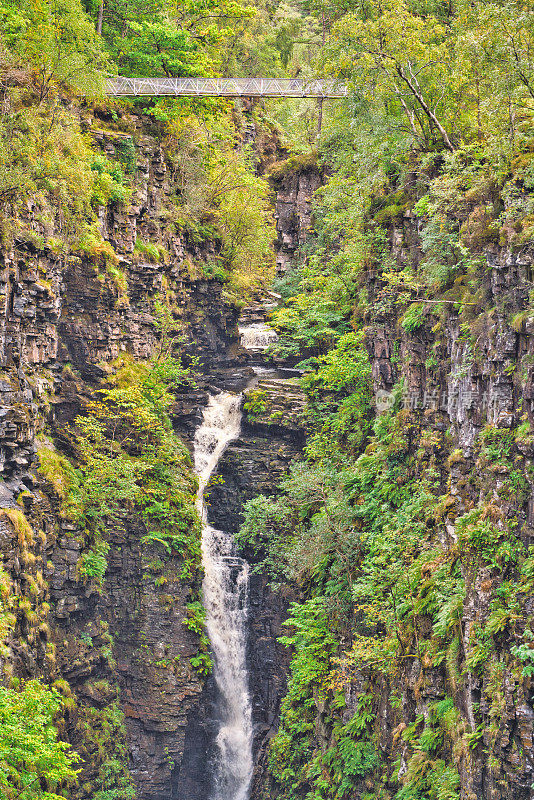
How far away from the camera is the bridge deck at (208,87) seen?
2859 cm

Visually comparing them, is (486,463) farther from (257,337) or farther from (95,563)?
(257,337)

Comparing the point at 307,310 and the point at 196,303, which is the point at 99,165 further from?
the point at 307,310

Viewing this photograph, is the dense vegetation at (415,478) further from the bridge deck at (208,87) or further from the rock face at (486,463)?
the bridge deck at (208,87)

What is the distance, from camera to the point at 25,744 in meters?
14.0

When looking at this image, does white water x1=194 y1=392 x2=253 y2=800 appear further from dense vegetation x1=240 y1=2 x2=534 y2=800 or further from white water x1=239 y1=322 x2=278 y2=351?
white water x1=239 y1=322 x2=278 y2=351

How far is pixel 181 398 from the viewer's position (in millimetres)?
29359

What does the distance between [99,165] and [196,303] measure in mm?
7845

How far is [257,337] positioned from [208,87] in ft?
36.8

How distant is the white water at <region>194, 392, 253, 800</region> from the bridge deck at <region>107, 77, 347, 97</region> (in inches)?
581

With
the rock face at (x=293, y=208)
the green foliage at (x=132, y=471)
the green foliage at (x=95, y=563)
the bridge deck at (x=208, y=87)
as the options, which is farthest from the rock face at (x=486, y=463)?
the rock face at (x=293, y=208)

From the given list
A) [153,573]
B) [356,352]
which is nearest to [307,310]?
[356,352]

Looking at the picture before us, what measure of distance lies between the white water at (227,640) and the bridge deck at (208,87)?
1477 centimetres

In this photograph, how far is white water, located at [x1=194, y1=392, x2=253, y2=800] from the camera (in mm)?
24281

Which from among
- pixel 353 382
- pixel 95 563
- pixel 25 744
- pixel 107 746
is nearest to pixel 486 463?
pixel 25 744
